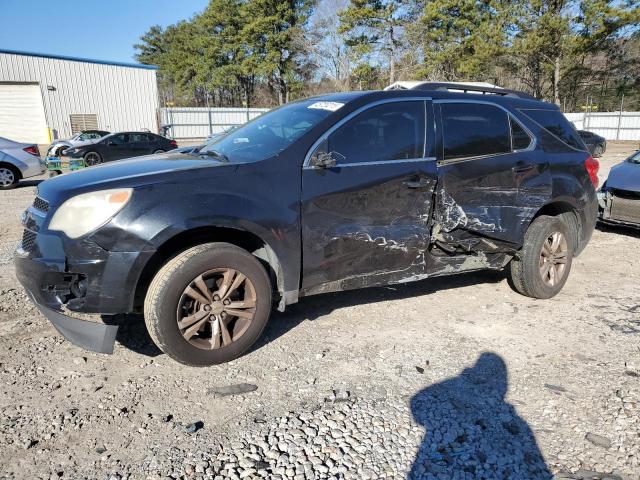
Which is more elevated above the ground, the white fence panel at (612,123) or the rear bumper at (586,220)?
the white fence panel at (612,123)

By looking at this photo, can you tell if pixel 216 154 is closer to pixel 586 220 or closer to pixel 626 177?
pixel 586 220

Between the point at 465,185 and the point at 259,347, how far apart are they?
2.14 m

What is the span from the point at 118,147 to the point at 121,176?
53.2 ft

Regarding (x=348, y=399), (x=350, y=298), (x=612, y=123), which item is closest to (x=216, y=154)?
(x=350, y=298)

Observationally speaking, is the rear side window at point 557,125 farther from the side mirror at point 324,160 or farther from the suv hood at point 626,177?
the suv hood at point 626,177

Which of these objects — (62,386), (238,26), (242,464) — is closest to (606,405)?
(242,464)

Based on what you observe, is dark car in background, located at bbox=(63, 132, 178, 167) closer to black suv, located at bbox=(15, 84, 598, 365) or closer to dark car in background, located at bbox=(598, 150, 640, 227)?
dark car in background, located at bbox=(598, 150, 640, 227)

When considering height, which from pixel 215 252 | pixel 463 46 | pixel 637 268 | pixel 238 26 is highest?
pixel 238 26

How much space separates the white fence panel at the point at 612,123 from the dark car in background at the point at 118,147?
28115mm

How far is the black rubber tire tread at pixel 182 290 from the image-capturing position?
2.98m

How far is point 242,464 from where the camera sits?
2346 mm

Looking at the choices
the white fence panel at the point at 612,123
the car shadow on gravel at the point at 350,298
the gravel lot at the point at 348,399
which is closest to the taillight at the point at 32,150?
Answer: the gravel lot at the point at 348,399

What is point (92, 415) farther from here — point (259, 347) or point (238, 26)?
point (238, 26)

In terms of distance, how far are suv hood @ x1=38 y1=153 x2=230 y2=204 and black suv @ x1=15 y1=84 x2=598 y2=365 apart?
0.05 feet
